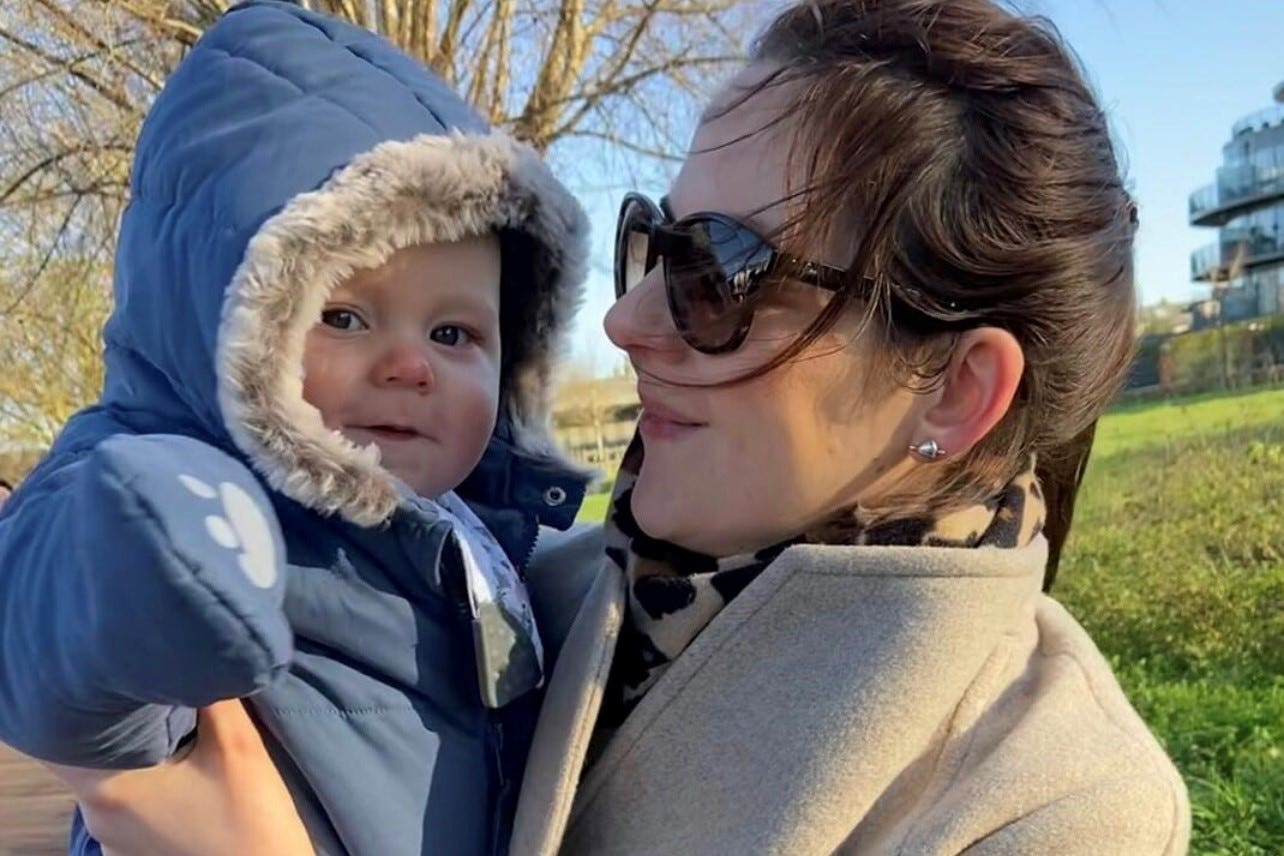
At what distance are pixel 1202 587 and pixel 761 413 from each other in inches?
211

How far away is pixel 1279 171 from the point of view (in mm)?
16719

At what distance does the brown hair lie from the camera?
4.45 feet

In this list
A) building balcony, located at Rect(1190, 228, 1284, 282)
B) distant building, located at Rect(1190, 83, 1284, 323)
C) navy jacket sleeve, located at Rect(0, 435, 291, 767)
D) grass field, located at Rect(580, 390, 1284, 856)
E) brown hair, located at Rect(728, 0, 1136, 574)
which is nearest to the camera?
navy jacket sleeve, located at Rect(0, 435, 291, 767)

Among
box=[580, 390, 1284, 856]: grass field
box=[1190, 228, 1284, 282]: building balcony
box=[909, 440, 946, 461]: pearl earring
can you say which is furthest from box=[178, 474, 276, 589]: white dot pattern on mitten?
box=[1190, 228, 1284, 282]: building balcony

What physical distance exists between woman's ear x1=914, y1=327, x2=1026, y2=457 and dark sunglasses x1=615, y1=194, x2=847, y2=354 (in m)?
0.16

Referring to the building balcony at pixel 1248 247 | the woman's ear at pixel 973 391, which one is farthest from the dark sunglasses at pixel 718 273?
the building balcony at pixel 1248 247

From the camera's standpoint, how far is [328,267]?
1.34 metres

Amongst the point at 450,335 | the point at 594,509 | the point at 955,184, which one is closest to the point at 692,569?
the point at 450,335

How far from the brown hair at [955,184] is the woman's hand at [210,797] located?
0.68 m

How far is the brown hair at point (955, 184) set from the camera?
1.36m

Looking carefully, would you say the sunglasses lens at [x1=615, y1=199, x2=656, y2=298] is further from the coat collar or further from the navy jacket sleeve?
the navy jacket sleeve

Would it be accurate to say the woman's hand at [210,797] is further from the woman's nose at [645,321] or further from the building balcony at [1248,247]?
the building balcony at [1248,247]

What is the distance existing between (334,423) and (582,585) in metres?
0.42

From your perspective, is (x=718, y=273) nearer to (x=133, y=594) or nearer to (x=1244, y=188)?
(x=133, y=594)
